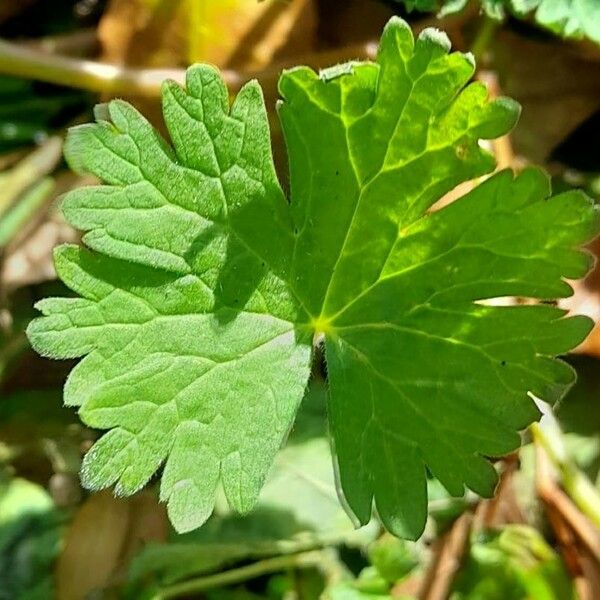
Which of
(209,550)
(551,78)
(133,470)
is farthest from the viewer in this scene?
(551,78)

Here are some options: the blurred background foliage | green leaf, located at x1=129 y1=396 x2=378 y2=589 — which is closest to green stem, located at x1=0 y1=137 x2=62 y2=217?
the blurred background foliage

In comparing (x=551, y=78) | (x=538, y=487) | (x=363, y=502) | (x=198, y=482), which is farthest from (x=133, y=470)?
(x=551, y=78)

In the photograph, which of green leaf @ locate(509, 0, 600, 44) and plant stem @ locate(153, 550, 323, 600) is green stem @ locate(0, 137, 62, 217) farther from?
green leaf @ locate(509, 0, 600, 44)

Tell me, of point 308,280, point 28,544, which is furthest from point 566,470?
point 28,544

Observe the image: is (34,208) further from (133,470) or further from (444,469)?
(444,469)

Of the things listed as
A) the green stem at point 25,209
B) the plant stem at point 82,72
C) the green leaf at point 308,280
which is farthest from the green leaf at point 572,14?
the green stem at point 25,209

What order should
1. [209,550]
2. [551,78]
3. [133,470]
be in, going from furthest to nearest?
[551,78] → [209,550] → [133,470]

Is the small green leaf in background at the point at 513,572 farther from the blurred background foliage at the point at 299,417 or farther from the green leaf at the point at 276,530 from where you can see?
the green leaf at the point at 276,530

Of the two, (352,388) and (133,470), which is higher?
(352,388)
